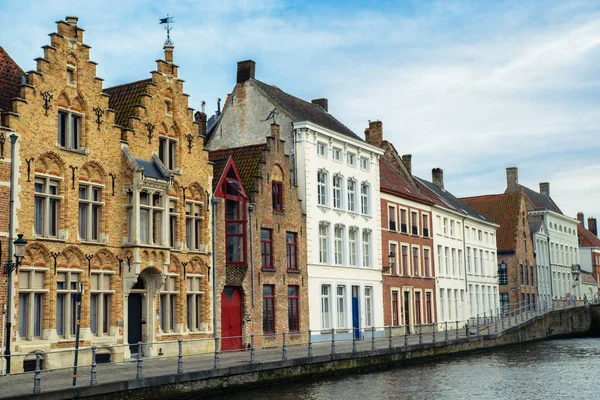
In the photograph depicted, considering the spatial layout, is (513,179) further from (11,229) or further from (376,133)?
(11,229)

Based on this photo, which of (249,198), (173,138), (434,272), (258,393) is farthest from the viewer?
(434,272)

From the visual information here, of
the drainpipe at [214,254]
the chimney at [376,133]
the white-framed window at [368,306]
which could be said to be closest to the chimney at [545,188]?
the chimney at [376,133]

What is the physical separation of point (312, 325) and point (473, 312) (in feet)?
79.0

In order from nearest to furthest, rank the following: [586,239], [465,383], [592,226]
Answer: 1. [465,383]
2. [586,239]
3. [592,226]

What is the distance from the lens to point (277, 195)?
34.9 metres

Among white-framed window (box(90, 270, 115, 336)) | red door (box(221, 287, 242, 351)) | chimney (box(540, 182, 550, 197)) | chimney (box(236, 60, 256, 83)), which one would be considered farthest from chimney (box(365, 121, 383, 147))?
chimney (box(540, 182, 550, 197))

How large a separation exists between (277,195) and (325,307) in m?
6.32

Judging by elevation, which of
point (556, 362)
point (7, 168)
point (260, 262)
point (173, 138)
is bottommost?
point (556, 362)

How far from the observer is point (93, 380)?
59.8 ft

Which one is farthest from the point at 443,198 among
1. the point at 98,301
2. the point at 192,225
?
the point at 98,301

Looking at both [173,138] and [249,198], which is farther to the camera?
[249,198]

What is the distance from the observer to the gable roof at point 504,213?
6762 cm

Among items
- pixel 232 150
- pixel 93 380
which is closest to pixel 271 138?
pixel 232 150

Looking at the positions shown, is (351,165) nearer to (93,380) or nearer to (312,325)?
(312,325)
